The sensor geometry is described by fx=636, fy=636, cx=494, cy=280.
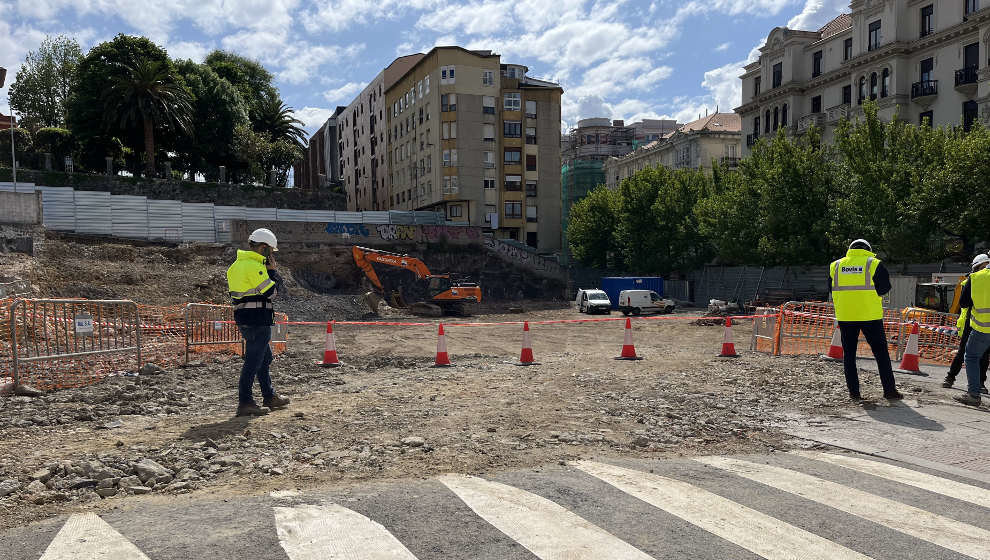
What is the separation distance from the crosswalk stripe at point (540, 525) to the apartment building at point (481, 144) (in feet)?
180

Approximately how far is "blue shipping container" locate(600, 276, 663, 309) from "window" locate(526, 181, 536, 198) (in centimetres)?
2189

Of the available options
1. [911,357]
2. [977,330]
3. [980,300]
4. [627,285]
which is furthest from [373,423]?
[627,285]

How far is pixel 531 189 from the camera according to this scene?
208 ft

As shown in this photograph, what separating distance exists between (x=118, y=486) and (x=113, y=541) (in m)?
1.27

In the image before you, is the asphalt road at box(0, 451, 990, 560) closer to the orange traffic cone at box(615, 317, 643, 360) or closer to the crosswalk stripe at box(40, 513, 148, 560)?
the crosswalk stripe at box(40, 513, 148, 560)

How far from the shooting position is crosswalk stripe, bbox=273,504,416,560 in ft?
11.3

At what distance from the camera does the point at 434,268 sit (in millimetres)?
47875

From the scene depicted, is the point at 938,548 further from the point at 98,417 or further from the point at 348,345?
the point at 348,345

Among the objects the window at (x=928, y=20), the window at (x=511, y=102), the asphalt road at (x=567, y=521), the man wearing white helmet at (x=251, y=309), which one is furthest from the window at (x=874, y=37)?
the man wearing white helmet at (x=251, y=309)

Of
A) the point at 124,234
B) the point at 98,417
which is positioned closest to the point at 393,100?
the point at 124,234

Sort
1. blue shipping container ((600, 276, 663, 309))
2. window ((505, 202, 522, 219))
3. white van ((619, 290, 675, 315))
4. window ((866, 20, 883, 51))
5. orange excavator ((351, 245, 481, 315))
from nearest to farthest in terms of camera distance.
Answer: orange excavator ((351, 245, 481, 315))
white van ((619, 290, 675, 315))
window ((866, 20, 883, 51))
blue shipping container ((600, 276, 663, 309))
window ((505, 202, 522, 219))

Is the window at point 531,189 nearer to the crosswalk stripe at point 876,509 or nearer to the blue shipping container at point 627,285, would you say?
the blue shipping container at point 627,285

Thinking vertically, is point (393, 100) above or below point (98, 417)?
above

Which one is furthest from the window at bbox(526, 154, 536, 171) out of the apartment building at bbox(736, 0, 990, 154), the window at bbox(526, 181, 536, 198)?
the apartment building at bbox(736, 0, 990, 154)
